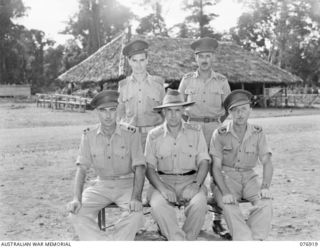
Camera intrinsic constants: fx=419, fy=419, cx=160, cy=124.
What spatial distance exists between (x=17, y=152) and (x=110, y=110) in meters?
6.04

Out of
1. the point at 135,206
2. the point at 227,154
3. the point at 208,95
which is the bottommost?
the point at 135,206

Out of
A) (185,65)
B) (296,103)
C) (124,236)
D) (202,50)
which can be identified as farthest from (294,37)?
(124,236)

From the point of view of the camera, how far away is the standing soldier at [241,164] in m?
3.72

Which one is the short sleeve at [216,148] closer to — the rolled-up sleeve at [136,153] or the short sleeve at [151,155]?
the short sleeve at [151,155]

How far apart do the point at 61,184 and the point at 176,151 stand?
3002mm

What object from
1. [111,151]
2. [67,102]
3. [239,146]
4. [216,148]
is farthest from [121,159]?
[67,102]

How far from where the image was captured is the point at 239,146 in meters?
4.10

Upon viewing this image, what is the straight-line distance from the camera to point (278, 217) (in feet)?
15.6

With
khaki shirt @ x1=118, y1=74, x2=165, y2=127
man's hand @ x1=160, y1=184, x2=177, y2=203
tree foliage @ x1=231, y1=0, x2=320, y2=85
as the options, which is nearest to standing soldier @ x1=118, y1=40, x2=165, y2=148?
khaki shirt @ x1=118, y1=74, x2=165, y2=127

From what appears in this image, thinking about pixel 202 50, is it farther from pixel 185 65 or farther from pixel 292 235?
pixel 185 65

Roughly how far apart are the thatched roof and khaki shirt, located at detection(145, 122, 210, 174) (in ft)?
49.5

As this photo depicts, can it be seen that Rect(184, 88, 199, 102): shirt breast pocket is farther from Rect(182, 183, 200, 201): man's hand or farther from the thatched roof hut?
the thatched roof hut

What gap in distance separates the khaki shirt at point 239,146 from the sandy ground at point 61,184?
796 mm

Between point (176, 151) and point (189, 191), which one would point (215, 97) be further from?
point (189, 191)
